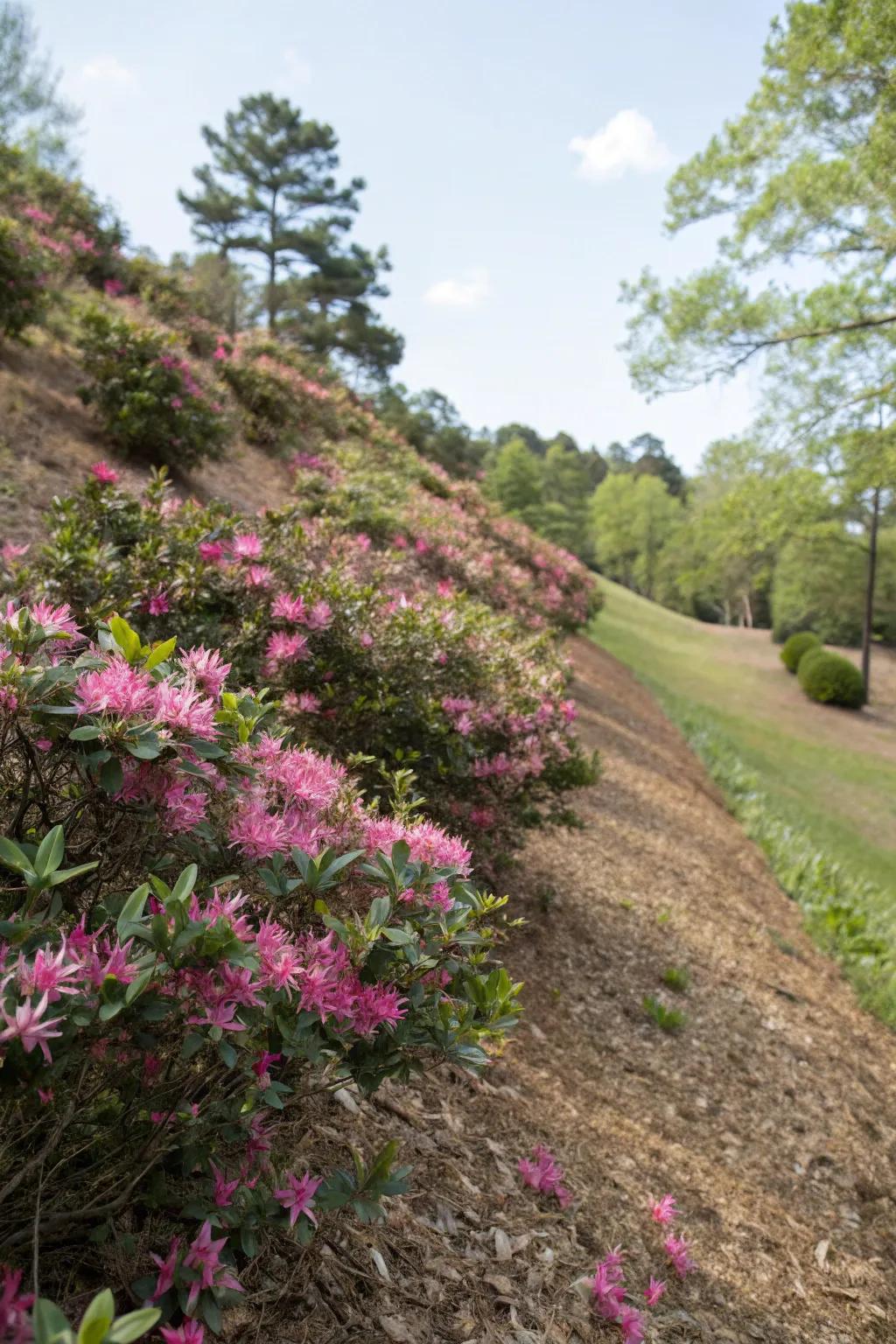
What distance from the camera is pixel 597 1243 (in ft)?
7.37

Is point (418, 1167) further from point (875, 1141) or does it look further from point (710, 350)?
point (710, 350)

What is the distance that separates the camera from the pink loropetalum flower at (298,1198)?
Answer: 4.44 feet

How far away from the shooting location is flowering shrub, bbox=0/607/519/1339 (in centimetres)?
112

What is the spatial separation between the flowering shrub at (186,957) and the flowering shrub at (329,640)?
1.17 metres

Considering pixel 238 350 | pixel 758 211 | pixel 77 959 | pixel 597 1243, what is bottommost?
pixel 597 1243

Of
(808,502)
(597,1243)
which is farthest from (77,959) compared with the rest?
(808,502)

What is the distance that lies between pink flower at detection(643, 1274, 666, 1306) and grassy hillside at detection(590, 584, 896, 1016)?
14.6ft

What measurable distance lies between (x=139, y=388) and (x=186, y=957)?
244 inches

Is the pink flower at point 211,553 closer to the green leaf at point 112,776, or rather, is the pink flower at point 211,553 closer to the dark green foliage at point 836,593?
the green leaf at point 112,776

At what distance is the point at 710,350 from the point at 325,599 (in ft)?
30.2

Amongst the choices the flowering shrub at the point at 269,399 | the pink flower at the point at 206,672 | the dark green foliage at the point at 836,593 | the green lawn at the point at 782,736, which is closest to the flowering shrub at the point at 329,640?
the pink flower at the point at 206,672

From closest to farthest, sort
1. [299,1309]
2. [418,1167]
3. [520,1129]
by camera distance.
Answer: [299,1309] < [418,1167] < [520,1129]

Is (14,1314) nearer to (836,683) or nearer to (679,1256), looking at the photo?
(679,1256)

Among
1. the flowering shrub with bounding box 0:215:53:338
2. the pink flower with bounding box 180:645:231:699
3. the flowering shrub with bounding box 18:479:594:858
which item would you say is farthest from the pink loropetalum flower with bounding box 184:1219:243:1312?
the flowering shrub with bounding box 0:215:53:338
